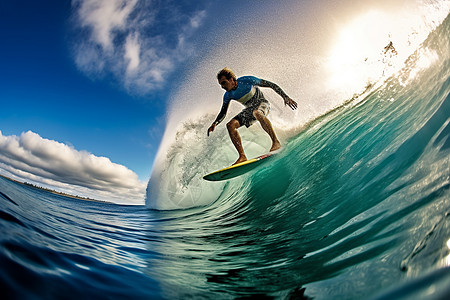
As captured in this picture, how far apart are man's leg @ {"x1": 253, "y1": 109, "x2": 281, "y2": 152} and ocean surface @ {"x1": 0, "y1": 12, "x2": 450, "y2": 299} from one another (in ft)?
5.26

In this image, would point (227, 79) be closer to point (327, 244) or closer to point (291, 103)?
point (291, 103)

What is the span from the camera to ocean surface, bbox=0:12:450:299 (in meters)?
1.16

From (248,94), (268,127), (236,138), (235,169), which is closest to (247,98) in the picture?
(248,94)

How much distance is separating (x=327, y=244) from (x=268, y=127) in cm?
414

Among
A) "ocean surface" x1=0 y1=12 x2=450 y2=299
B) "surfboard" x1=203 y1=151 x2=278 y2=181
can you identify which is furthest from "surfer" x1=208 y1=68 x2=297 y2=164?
"ocean surface" x1=0 y1=12 x2=450 y2=299

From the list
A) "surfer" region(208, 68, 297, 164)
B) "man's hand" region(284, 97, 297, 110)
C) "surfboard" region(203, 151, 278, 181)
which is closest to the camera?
"surfboard" region(203, 151, 278, 181)

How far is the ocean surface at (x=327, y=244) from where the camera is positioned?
1.16 m

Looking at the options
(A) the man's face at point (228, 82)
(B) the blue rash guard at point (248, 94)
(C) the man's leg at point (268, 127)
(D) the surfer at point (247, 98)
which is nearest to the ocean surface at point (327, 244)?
(C) the man's leg at point (268, 127)

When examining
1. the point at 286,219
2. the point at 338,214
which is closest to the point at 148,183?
the point at 286,219

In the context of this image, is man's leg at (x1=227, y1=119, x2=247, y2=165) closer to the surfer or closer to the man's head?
the surfer

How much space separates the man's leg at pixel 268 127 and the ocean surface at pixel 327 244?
5.26 ft

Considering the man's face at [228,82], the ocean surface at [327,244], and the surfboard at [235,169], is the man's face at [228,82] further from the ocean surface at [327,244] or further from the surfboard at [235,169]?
the ocean surface at [327,244]

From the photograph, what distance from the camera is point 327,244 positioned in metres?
2.08

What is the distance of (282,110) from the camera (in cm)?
961
